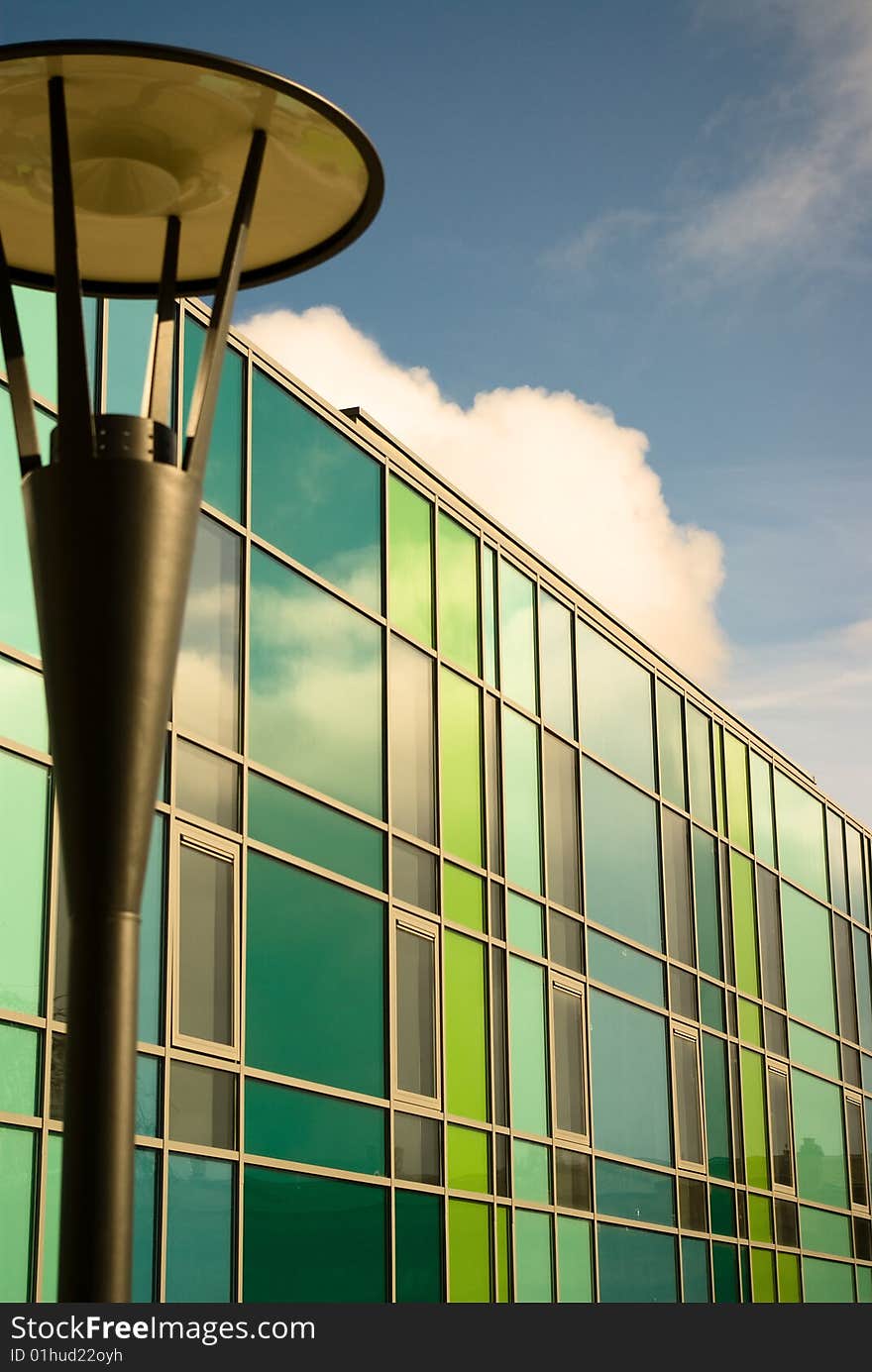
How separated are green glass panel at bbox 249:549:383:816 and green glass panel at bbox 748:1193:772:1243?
11.0 metres

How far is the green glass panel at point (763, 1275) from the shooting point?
25.3m

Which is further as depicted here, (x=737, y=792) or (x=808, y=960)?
(x=808, y=960)

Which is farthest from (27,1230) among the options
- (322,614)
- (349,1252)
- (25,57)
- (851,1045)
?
(851,1045)

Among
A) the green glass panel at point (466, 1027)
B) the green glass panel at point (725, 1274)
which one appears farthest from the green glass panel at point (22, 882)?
the green glass panel at point (725, 1274)

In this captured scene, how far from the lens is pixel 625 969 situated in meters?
23.1

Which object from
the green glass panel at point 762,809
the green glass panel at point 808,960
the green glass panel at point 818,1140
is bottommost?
the green glass panel at point 818,1140

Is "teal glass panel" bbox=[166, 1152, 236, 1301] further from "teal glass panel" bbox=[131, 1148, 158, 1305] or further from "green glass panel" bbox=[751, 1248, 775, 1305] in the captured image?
"green glass panel" bbox=[751, 1248, 775, 1305]

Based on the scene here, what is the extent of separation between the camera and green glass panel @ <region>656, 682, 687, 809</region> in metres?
25.5

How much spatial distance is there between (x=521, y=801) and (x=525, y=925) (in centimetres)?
145

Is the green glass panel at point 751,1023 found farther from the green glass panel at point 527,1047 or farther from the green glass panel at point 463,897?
the green glass panel at point 463,897

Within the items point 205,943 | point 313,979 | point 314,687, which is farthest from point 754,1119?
point 205,943

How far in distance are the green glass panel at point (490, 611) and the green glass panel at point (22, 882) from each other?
8.46 meters

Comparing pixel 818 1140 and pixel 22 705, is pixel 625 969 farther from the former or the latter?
pixel 22 705

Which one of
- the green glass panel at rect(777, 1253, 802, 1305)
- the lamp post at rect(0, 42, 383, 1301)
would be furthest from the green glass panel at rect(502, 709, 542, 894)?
the lamp post at rect(0, 42, 383, 1301)
